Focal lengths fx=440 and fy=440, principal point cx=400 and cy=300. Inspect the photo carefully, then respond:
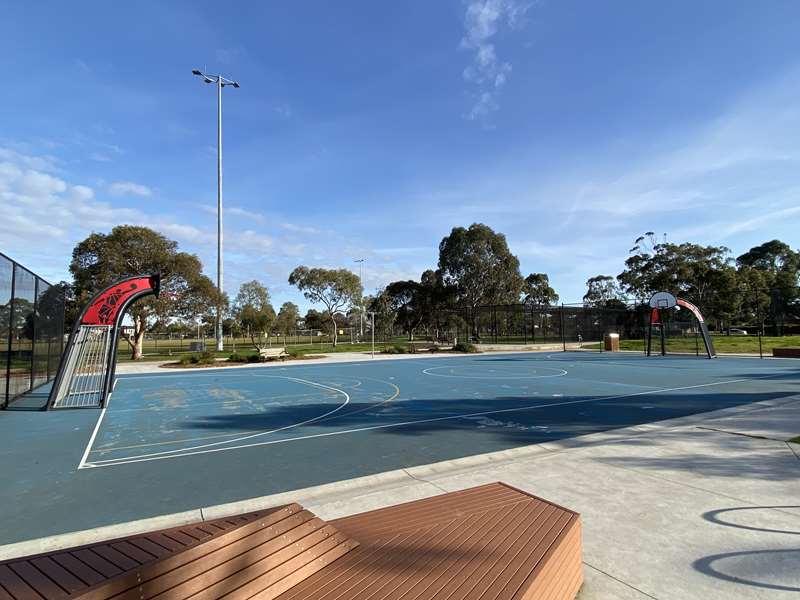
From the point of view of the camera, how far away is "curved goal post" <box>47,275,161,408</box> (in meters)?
12.7

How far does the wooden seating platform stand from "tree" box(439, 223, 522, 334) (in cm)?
5452

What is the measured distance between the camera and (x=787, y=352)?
1057 inches

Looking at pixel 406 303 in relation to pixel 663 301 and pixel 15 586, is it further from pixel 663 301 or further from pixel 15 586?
pixel 15 586

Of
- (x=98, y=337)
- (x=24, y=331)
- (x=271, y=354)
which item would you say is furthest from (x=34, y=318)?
(x=271, y=354)

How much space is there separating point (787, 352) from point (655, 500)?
30.4 meters

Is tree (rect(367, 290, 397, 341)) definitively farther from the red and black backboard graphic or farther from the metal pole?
the red and black backboard graphic

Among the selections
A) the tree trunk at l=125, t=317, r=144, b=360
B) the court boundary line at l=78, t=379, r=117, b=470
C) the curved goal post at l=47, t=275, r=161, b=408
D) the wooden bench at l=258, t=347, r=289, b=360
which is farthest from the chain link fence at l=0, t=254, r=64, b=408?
the tree trunk at l=125, t=317, r=144, b=360

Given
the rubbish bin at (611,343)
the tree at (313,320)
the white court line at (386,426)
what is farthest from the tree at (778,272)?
the tree at (313,320)

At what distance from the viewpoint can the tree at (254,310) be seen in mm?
52438

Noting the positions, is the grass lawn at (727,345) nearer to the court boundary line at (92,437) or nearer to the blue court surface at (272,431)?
the blue court surface at (272,431)

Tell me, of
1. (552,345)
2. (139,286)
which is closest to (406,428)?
(139,286)

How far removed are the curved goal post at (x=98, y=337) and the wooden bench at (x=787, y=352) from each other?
3415 cm

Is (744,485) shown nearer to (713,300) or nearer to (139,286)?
(139,286)

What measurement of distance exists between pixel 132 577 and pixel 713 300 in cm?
6257
